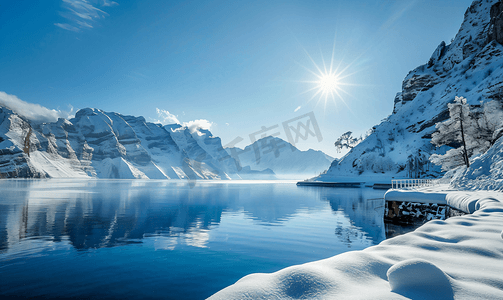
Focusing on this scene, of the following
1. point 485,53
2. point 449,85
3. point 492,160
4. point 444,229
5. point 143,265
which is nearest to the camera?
point 444,229

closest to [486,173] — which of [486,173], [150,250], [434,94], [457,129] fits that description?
[486,173]

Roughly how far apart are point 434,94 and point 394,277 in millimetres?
113785

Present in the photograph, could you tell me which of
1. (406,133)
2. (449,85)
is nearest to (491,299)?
(406,133)

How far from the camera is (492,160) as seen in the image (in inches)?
639

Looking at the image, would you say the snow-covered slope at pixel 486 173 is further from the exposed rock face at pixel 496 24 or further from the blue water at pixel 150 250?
the exposed rock face at pixel 496 24

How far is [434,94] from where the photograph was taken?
300ft

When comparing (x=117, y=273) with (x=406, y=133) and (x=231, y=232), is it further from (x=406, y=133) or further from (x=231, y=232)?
(x=406, y=133)

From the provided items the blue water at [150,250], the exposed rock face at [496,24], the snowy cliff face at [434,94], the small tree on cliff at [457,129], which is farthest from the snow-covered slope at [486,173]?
the exposed rock face at [496,24]

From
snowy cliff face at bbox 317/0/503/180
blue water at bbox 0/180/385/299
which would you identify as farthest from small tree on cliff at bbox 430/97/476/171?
snowy cliff face at bbox 317/0/503/180

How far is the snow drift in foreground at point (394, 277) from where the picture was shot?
2670 mm

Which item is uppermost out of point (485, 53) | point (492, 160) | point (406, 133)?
point (485, 53)

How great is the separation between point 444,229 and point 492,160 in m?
15.1

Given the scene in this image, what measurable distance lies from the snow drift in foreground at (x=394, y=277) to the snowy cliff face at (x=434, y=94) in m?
80.2

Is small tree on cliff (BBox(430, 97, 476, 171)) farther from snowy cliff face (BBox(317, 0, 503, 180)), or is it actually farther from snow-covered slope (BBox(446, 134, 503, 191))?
snowy cliff face (BBox(317, 0, 503, 180))
